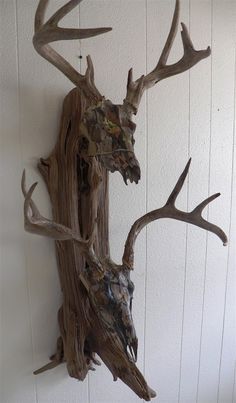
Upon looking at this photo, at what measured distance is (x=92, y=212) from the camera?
76 centimetres

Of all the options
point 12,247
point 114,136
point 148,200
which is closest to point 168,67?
point 114,136

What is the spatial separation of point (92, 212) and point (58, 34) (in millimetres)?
395

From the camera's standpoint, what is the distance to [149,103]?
2.98 ft

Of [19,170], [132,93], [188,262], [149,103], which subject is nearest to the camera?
[132,93]

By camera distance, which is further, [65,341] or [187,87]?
[187,87]

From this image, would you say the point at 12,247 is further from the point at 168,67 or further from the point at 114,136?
the point at 168,67

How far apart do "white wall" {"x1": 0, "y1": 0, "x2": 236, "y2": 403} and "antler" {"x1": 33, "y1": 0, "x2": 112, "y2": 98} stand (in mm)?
154

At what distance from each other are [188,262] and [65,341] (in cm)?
47

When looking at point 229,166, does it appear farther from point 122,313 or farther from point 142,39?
point 122,313

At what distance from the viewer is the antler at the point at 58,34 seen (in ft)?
1.78

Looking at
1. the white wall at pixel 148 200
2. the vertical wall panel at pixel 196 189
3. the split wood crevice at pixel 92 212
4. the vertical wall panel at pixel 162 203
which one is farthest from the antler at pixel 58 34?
the vertical wall panel at pixel 196 189

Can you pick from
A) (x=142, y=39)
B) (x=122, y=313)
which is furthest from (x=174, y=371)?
(x=142, y=39)

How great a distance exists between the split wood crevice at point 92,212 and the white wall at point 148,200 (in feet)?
0.23

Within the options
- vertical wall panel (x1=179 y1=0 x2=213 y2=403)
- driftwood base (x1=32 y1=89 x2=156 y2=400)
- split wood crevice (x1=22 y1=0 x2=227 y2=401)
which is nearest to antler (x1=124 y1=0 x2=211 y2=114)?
split wood crevice (x1=22 y1=0 x2=227 y2=401)
